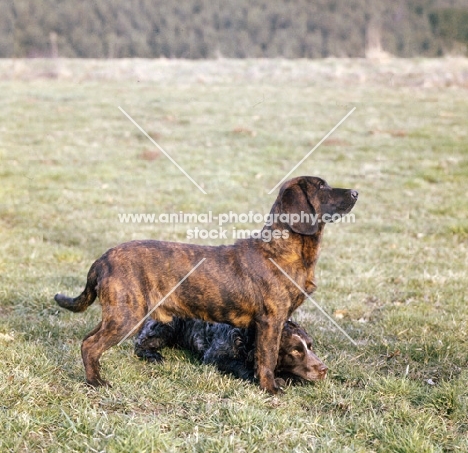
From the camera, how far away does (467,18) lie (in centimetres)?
1892

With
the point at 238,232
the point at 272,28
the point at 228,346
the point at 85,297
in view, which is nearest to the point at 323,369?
A: the point at 228,346

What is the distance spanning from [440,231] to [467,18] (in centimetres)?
1226

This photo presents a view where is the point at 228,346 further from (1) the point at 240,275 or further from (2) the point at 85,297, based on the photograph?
(2) the point at 85,297

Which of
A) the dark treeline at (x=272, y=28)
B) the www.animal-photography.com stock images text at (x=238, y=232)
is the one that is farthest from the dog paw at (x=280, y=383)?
the dark treeline at (x=272, y=28)

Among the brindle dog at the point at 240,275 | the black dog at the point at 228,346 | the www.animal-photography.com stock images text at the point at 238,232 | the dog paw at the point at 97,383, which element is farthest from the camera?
the black dog at the point at 228,346

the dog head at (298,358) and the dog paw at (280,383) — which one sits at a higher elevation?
the dog head at (298,358)

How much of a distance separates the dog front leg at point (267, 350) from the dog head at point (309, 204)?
749mm

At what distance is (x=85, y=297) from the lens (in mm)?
4590

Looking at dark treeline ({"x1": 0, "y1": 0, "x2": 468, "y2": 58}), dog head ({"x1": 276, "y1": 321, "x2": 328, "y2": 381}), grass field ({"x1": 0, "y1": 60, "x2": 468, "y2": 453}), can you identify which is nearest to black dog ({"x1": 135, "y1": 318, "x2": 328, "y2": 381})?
dog head ({"x1": 276, "y1": 321, "x2": 328, "y2": 381})

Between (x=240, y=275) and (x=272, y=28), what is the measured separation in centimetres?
1593

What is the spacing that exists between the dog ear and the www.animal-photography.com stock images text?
0.01 metres

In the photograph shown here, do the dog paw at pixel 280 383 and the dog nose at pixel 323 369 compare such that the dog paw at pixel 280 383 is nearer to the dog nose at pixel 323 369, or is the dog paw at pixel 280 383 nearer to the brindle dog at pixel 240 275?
the brindle dog at pixel 240 275

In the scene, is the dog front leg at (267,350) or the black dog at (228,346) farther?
the black dog at (228,346)

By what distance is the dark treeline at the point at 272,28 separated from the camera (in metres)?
17.8
